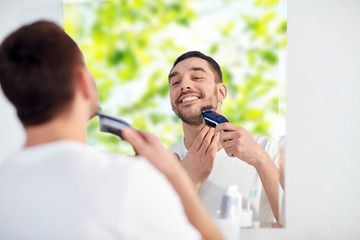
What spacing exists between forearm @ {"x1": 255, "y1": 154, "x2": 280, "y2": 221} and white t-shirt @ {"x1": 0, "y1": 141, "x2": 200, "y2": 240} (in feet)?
2.40

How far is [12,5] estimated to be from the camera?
60.1 inches

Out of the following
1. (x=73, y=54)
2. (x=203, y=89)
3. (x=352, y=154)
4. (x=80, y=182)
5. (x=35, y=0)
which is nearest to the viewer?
(x=80, y=182)

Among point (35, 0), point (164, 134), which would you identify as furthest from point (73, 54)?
point (35, 0)

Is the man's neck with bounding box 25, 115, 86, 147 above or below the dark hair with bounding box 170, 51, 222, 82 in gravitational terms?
below

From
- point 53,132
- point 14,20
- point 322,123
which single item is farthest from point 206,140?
point 14,20

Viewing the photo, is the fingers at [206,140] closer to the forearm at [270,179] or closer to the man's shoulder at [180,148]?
the man's shoulder at [180,148]

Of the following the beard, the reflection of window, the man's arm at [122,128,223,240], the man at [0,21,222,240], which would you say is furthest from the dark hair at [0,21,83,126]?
the beard

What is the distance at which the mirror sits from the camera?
50.7 inches

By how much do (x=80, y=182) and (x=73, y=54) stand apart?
0.72ft

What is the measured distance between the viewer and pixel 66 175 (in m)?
0.55

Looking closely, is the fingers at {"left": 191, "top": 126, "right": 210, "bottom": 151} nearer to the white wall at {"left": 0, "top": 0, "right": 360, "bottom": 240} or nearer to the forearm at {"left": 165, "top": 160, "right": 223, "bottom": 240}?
the white wall at {"left": 0, "top": 0, "right": 360, "bottom": 240}

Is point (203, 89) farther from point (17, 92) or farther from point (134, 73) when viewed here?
point (17, 92)

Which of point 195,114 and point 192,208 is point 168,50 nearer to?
point 195,114

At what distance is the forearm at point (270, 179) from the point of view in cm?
126
